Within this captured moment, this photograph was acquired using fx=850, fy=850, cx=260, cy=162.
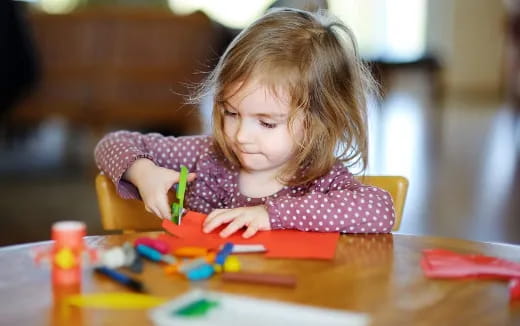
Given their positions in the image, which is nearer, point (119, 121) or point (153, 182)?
point (153, 182)

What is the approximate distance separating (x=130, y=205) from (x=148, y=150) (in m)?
0.12

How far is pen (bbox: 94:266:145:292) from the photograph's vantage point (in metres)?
0.78

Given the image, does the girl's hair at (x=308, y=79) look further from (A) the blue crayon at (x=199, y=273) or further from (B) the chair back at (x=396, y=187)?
(A) the blue crayon at (x=199, y=273)

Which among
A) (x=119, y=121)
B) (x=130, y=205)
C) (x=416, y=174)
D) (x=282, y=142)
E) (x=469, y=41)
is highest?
(x=469, y=41)

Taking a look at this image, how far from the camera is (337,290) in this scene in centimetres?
78

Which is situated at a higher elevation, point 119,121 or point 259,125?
point 259,125

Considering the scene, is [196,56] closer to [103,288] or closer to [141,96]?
[141,96]

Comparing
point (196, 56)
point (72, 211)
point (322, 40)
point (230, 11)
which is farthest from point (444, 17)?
point (322, 40)

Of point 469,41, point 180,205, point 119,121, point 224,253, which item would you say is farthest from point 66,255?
point 469,41

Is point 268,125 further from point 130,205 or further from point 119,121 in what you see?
point 119,121

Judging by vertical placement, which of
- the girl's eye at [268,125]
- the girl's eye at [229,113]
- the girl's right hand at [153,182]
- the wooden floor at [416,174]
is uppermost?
the girl's eye at [229,113]

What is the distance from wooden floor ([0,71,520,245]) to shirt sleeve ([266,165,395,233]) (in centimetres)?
199

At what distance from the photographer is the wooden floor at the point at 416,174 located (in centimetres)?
319

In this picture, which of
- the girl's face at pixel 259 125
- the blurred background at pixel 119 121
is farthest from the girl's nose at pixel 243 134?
the blurred background at pixel 119 121
